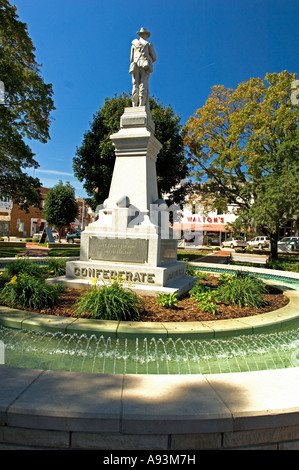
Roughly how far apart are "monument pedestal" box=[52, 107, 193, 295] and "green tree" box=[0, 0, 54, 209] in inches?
378

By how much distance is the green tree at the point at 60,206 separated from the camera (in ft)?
131

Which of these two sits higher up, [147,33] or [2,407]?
[147,33]

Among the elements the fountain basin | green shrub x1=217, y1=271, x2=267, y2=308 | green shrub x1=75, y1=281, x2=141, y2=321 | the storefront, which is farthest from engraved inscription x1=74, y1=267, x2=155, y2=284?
the storefront

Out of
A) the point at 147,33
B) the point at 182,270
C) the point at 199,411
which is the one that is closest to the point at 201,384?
the point at 199,411

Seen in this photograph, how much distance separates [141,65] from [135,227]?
15.1 ft

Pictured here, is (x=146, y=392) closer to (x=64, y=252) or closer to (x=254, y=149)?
(x=64, y=252)

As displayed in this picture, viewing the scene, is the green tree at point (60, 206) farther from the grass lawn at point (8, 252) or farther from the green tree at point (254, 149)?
the green tree at point (254, 149)

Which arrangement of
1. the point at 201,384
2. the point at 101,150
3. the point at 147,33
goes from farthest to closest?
the point at 101,150 → the point at 147,33 → the point at 201,384

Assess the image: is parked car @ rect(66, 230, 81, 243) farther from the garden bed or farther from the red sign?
the garden bed

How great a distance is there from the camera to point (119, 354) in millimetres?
3643

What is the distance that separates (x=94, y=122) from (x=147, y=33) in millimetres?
12860

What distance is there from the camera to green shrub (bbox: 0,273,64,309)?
513 cm

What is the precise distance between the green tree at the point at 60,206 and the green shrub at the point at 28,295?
3543 centimetres
